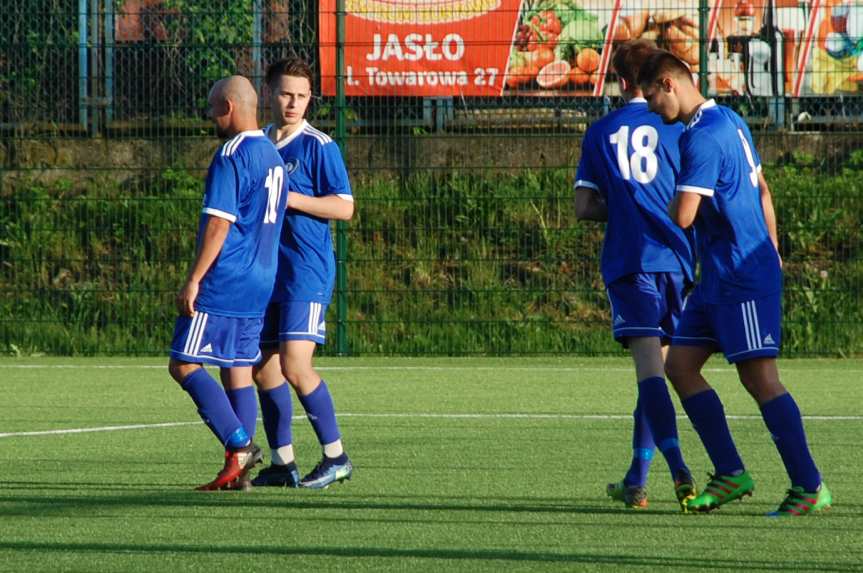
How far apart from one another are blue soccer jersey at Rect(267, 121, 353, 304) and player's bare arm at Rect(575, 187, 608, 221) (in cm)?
115

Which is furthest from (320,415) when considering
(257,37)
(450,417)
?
(257,37)

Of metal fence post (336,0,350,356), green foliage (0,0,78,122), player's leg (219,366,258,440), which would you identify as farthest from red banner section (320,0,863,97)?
player's leg (219,366,258,440)

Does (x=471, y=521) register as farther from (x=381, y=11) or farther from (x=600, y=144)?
(x=381, y=11)

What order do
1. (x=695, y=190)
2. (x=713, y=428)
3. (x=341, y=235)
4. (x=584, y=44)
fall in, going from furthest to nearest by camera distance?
(x=341, y=235) → (x=584, y=44) → (x=713, y=428) → (x=695, y=190)

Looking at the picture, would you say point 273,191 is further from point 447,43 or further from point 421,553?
point 447,43

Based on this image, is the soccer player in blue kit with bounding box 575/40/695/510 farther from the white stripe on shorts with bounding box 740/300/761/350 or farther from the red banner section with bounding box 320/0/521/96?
the red banner section with bounding box 320/0/521/96

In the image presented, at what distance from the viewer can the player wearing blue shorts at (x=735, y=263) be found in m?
5.67

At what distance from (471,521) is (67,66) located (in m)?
10.4

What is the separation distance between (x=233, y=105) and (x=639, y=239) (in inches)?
68.4

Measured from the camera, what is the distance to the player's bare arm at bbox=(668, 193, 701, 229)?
558 centimetres

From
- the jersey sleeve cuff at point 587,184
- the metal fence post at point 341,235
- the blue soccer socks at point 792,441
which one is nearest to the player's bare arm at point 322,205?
the jersey sleeve cuff at point 587,184

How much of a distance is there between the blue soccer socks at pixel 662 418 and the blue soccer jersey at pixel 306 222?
1607 mm

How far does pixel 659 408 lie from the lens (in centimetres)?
599

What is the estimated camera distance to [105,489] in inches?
259
